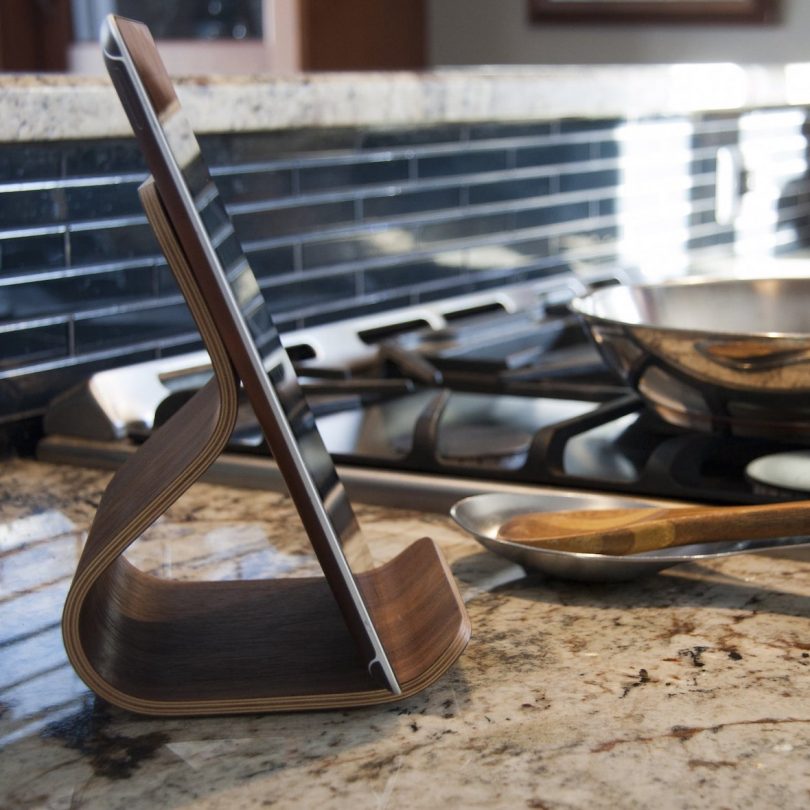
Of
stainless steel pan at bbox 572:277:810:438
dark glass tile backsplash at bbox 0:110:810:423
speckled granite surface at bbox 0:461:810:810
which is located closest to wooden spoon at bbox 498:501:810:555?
speckled granite surface at bbox 0:461:810:810

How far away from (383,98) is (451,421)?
37 centimetres

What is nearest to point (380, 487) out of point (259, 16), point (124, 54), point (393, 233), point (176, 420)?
point (176, 420)

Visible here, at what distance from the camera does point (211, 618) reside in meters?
0.54

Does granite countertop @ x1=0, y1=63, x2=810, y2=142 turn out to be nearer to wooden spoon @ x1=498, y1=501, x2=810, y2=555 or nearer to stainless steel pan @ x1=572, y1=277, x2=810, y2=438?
stainless steel pan @ x1=572, y1=277, x2=810, y2=438

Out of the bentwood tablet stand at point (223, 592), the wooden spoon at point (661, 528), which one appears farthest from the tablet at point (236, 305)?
the wooden spoon at point (661, 528)

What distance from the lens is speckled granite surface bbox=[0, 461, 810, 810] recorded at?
1.32ft

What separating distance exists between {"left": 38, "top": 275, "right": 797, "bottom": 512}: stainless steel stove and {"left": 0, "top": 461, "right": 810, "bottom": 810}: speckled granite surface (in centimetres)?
11

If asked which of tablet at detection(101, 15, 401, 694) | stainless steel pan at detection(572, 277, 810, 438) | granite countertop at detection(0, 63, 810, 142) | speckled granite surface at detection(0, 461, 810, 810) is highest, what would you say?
granite countertop at detection(0, 63, 810, 142)

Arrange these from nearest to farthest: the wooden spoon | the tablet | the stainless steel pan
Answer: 1. the tablet
2. the wooden spoon
3. the stainless steel pan

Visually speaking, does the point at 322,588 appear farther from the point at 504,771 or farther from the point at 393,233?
the point at 393,233

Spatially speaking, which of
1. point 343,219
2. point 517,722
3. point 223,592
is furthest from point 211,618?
point 343,219

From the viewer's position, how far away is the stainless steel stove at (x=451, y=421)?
2.39 feet

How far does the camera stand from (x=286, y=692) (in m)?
0.47

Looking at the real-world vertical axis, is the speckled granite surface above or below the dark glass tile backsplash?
below
